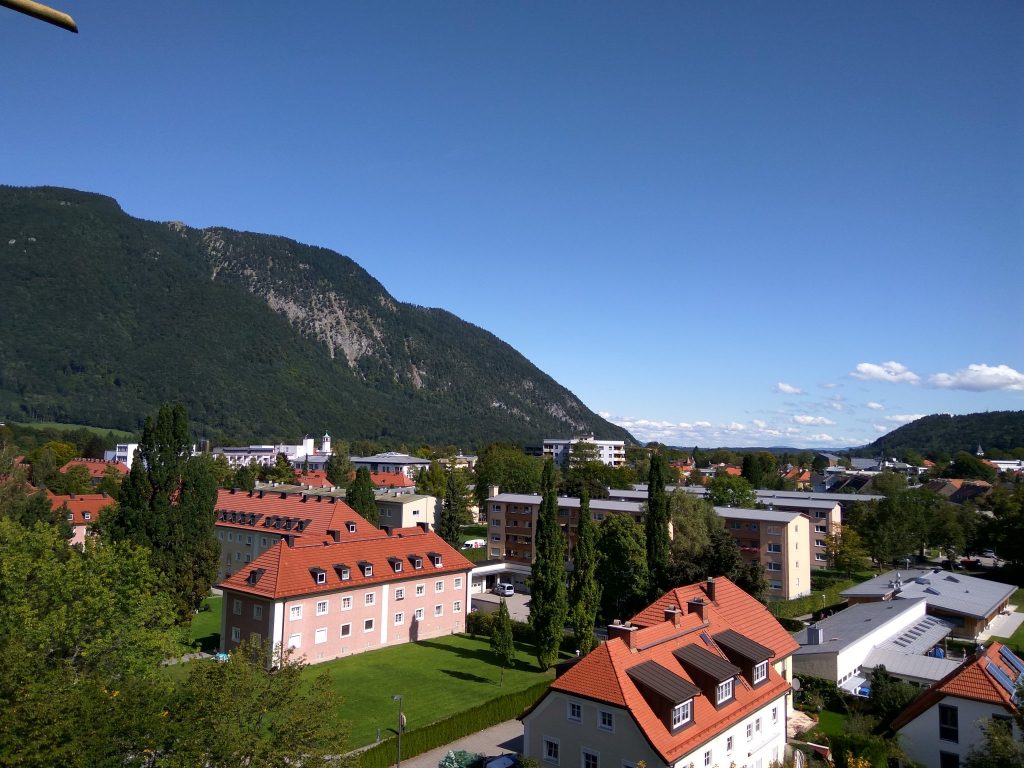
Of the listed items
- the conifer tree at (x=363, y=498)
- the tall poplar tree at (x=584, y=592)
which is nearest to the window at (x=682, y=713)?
the tall poplar tree at (x=584, y=592)

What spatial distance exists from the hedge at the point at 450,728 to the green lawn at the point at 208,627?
19.8m

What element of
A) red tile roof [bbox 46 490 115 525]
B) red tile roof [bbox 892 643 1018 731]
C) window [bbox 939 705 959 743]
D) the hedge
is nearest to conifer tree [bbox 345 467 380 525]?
red tile roof [bbox 46 490 115 525]

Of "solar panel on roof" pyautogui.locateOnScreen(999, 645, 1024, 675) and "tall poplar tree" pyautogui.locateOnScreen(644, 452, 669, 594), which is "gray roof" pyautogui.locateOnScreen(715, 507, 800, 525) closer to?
"tall poplar tree" pyautogui.locateOnScreen(644, 452, 669, 594)

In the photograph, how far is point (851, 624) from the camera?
42469 mm

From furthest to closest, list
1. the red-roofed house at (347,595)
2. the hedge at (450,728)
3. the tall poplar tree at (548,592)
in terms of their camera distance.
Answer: the red-roofed house at (347,595) → the tall poplar tree at (548,592) → the hedge at (450,728)

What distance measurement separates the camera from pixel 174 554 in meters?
45.0

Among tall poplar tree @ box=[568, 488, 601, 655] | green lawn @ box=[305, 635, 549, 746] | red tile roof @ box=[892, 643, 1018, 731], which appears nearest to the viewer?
red tile roof @ box=[892, 643, 1018, 731]

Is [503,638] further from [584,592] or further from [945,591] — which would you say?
[945,591]

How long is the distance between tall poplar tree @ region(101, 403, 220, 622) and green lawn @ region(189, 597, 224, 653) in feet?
6.46

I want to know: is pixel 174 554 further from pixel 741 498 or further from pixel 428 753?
pixel 741 498

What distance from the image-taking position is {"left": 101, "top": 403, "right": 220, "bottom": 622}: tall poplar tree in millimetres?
44094

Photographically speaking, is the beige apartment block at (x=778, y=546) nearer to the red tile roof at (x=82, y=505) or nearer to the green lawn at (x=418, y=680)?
the green lawn at (x=418, y=680)

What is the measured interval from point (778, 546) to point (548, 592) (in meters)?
31.3

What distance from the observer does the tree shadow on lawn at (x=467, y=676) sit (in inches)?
1522
